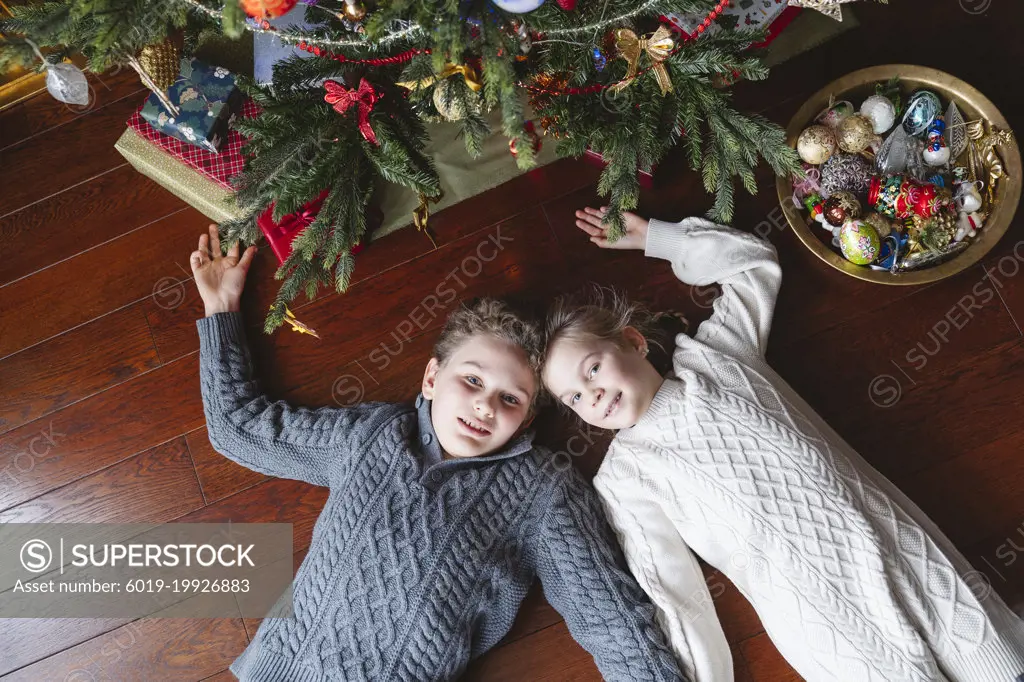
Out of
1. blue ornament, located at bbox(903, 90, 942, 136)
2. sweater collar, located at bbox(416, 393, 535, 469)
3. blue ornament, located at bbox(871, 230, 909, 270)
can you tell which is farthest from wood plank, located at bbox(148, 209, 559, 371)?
blue ornament, located at bbox(903, 90, 942, 136)

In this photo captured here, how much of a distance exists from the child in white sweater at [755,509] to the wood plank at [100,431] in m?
0.83

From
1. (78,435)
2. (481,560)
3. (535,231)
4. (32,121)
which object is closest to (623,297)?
(535,231)

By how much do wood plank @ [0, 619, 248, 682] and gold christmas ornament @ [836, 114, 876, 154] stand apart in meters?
1.59

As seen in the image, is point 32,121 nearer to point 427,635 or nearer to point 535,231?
point 535,231

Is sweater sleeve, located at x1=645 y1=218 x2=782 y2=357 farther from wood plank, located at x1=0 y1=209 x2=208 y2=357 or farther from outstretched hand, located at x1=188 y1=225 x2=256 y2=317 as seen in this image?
wood plank, located at x1=0 y1=209 x2=208 y2=357

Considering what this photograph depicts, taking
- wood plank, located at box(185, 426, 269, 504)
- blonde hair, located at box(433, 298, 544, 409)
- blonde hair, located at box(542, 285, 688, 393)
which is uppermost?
blonde hair, located at box(542, 285, 688, 393)

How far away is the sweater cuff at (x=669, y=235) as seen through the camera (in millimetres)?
1437

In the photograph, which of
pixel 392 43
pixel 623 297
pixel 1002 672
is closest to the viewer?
pixel 392 43

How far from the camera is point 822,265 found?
4.92 ft

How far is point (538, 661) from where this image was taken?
1.42 m

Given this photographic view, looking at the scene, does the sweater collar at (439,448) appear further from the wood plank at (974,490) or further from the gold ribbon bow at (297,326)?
the wood plank at (974,490)

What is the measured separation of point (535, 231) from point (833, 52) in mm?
783

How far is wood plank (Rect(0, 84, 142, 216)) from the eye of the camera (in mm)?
1624

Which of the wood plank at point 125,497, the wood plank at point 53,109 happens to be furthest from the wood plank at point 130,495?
the wood plank at point 53,109
